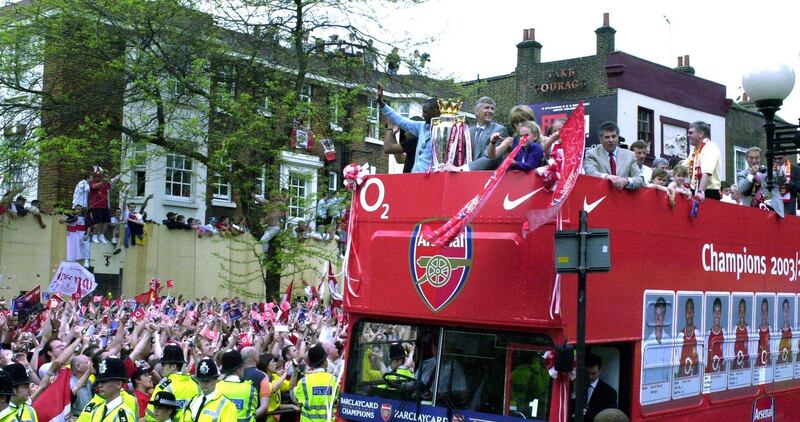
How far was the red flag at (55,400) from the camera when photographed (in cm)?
827

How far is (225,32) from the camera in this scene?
23.4m

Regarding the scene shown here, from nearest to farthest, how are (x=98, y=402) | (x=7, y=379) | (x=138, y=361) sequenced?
(x=7, y=379) → (x=98, y=402) → (x=138, y=361)

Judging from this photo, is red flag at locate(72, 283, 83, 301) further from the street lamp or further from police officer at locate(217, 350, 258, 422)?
the street lamp

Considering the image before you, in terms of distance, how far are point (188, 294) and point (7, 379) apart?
20.3m

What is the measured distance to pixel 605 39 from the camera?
36.6m

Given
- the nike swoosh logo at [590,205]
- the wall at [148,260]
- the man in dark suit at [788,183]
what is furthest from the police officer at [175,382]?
the wall at [148,260]

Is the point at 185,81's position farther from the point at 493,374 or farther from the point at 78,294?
the point at 493,374

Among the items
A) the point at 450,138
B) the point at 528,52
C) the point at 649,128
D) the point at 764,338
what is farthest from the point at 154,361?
the point at 528,52

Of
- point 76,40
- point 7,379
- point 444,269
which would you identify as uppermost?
point 76,40

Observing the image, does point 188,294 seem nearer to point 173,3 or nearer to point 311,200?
point 311,200

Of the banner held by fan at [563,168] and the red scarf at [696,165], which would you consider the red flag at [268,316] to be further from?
the banner held by fan at [563,168]

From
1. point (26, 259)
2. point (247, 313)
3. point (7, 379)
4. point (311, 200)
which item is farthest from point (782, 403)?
point (26, 259)

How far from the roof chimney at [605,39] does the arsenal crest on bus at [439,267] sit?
30236mm

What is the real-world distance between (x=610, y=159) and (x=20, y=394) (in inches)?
208
